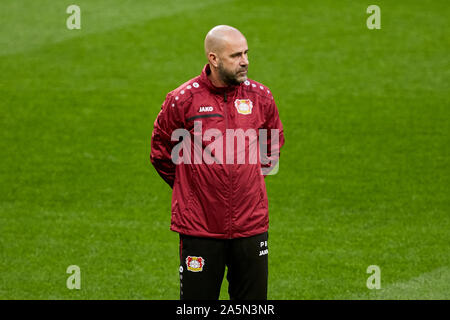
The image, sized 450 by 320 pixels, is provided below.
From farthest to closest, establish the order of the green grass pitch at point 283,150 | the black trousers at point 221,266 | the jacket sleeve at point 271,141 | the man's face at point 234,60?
the green grass pitch at point 283,150 → the jacket sleeve at point 271,141 → the black trousers at point 221,266 → the man's face at point 234,60

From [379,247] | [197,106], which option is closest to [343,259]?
[379,247]

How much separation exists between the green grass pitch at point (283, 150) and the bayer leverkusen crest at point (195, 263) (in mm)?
2516

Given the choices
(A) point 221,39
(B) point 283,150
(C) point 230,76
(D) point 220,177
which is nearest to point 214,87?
(C) point 230,76

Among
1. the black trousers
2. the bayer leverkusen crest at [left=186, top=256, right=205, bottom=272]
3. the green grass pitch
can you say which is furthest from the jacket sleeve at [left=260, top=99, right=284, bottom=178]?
the green grass pitch

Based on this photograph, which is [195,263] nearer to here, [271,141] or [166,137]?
[166,137]

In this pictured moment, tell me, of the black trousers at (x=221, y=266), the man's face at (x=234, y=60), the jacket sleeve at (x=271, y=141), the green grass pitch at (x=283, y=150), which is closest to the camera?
the man's face at (x=234, y=60)

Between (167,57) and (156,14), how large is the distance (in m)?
2.41

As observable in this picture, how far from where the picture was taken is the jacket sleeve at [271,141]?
4.55 metres

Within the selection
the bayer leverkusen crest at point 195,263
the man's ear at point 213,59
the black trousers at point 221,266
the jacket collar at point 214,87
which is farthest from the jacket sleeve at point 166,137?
the bayer leverkusen crest at point 195,263

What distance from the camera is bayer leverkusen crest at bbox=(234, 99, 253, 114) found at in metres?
4.35

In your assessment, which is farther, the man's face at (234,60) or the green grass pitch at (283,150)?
the green grass pitch at (283,150)

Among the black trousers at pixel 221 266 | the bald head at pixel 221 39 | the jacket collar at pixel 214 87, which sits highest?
the bald head at pixel 221 39

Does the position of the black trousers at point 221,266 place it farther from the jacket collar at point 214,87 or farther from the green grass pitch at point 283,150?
the green grass pitch at point 283,150

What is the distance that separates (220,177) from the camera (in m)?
4.28
